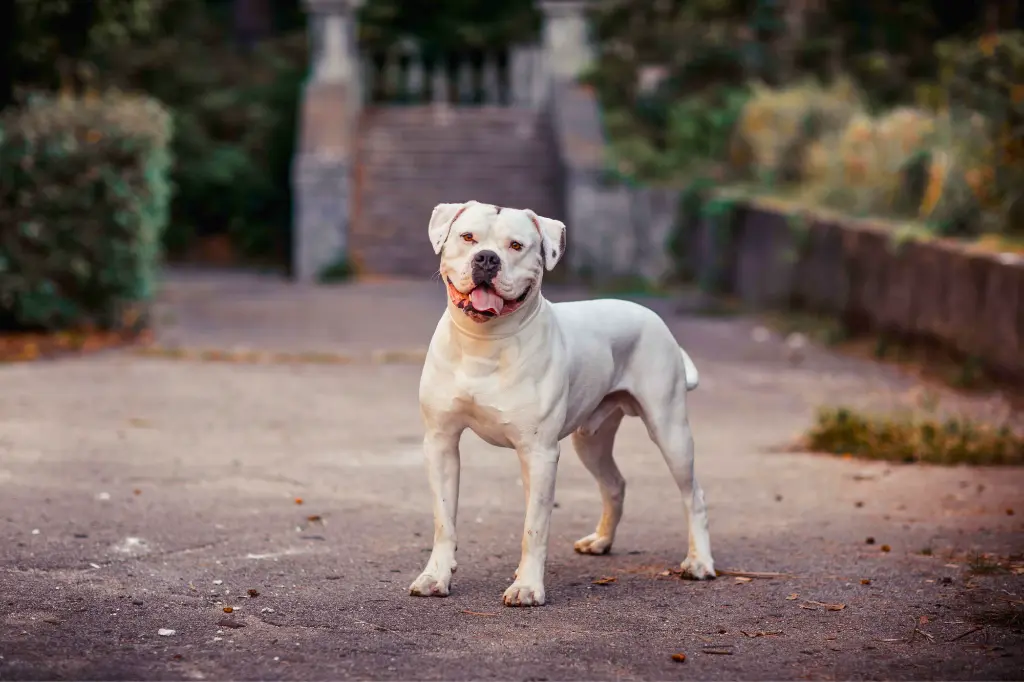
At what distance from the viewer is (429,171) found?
22.2 metres

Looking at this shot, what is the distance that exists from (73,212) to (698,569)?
8.85 metres

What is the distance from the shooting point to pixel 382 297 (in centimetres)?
1828

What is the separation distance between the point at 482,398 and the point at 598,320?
2.32 ft

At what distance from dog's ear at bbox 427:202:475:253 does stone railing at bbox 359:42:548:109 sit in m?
18.1

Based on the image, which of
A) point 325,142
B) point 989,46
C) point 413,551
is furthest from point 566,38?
point 413,551

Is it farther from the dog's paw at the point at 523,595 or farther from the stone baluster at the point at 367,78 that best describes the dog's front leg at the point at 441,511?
the stone baluster at the point at 367,78

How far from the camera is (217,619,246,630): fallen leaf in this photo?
5.53 meters

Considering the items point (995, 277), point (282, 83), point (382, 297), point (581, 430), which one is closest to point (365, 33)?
point (282, 83)

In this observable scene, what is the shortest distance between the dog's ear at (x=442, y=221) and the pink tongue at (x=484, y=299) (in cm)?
23

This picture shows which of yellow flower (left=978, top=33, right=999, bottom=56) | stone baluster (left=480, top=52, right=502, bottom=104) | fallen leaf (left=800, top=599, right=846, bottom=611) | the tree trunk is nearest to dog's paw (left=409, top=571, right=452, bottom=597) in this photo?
fallen leaf (left=800, top=599, right=846, bottom=611)

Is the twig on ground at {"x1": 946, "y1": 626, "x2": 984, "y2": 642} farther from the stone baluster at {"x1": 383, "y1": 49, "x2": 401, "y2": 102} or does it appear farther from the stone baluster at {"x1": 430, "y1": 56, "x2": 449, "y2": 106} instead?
the stone baluster at {"x1": 383, "y1": 49, "x2": 401, "y2": 102}

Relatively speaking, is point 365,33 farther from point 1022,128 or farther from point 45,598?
point 45,598

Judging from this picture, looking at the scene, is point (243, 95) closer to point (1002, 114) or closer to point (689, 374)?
point (1002, 114)

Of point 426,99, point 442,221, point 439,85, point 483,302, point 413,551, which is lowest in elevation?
point 413,551
